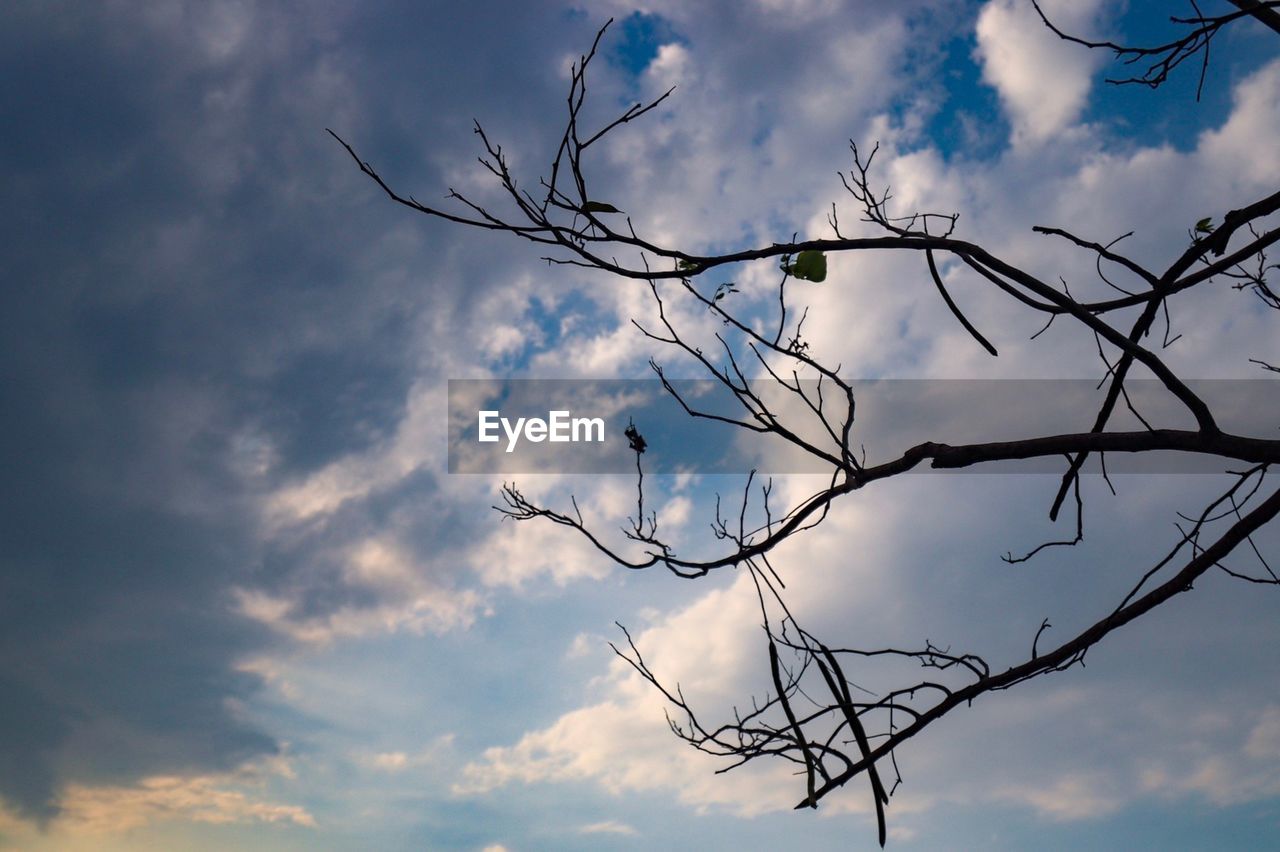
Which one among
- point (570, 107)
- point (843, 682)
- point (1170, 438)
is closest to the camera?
point (843, 682)

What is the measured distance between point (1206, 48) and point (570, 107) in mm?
2903

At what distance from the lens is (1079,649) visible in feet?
11.3

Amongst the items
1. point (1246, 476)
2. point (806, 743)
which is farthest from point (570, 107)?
point (1246, 476)

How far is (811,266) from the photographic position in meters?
3.26

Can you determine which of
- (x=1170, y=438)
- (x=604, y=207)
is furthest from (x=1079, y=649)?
(x=604, y=207)

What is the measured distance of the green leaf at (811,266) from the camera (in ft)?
10.7

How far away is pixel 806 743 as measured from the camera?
10.4 feet

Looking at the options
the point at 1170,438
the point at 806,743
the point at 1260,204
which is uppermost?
the point at 1260,204

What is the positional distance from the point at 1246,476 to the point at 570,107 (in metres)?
3.19

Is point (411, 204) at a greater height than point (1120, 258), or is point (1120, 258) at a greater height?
point (1120, 258)

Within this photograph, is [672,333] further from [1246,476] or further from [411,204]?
[1246,476]

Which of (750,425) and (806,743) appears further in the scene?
(750,425)

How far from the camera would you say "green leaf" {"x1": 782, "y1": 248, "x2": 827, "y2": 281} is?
3.26 m

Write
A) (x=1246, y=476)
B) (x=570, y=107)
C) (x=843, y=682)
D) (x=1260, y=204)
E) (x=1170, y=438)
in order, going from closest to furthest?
(x=843, y=682) < (x=570, y=107) < (x=1170, y=438) < (x=1260, y=204) < (x=1246, y=476)
